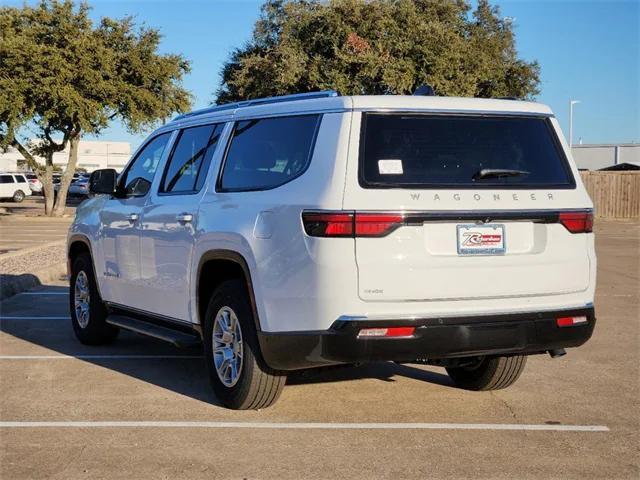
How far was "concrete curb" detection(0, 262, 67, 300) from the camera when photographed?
462 inches

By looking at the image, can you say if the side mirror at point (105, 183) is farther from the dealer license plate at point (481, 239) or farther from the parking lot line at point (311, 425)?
the dealer license plate at point (481, 239)

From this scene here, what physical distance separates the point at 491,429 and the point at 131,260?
3.34 metres

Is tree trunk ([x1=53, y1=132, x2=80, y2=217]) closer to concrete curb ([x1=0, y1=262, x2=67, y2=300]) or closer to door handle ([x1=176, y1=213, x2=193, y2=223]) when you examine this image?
concrete curb ([x1=0, y1=262, x2=67, y2=300])

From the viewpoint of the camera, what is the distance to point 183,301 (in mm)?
6371

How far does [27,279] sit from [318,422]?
8.21 meters

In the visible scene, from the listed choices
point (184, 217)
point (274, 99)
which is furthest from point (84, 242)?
point (274, 99)

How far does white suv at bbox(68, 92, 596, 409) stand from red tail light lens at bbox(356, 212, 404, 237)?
0.01m

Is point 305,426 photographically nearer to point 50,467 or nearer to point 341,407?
point 341,407

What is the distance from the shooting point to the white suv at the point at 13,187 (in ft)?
168

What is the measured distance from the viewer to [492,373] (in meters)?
6.36

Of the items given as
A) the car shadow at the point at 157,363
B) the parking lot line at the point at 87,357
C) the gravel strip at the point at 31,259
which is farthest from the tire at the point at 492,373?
the gravel strip at the point at 31,259

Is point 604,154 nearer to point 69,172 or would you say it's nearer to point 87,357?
point 69,172

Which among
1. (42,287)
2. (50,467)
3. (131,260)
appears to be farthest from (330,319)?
(42,287)

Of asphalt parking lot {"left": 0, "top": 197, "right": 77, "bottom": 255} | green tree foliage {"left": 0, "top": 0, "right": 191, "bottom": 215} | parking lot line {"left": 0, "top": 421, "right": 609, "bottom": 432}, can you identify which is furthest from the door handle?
green tree foliage {"left": 0, "top": 0, "right": 191, "bottom": 215}
